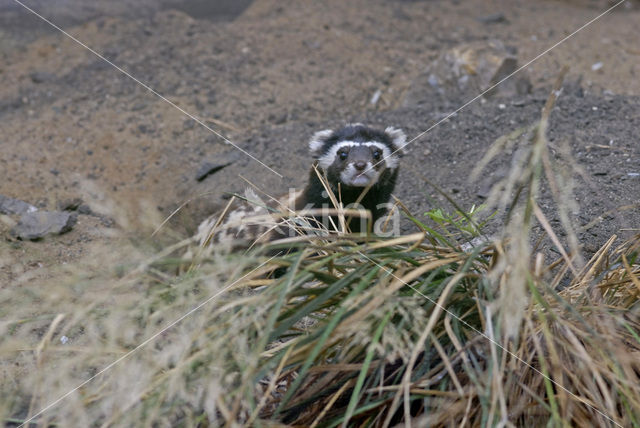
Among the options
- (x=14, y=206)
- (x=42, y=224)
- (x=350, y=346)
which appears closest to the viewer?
(x=350, y=346)

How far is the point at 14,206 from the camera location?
16.0 feet

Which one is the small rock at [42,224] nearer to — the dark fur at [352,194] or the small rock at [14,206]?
the small rock at [14,206]

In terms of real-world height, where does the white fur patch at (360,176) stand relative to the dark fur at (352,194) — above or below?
above

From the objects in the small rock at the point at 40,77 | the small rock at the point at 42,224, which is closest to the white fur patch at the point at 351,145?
the small rock at the point at 42,224

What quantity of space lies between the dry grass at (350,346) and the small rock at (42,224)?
2.45 m

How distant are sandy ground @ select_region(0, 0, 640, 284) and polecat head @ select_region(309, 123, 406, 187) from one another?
468 millimetres

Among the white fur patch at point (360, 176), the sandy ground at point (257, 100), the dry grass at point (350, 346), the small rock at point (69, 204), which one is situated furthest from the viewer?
the small rock at point (69, 204)

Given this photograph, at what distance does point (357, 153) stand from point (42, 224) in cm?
238

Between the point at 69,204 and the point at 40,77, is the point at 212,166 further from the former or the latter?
the point at 40,77

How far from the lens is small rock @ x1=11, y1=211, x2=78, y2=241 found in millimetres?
4488

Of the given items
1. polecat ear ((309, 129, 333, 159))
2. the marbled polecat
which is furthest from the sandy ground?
polecat ear ((309, 129, 333, 159))

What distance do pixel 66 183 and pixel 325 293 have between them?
4.22 meters

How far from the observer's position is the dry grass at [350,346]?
1.87 m

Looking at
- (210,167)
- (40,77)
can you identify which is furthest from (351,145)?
(40,77)
